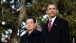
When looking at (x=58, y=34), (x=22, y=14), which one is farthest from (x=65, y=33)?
(x=22, y=14)

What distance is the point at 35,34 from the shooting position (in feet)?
12.3

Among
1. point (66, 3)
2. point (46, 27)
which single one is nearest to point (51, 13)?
point (46, 27)

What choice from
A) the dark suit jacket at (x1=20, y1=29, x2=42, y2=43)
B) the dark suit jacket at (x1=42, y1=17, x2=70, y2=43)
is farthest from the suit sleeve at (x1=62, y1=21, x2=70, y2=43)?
the dark suit jacket at (x1=20, y1=29, x2=42, y2=43)

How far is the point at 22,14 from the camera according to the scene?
1509cm

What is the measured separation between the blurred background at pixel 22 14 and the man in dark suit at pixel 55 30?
8.91 m

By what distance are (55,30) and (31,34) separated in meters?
0.49

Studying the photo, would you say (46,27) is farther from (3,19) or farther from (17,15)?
(17,15)

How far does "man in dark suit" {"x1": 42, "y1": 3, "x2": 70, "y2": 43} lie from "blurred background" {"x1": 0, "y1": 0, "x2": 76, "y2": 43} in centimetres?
891

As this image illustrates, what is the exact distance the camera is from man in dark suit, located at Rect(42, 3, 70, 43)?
3.42m

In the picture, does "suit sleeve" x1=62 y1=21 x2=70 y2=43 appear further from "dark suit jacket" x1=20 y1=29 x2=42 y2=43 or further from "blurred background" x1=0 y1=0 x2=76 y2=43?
"blurred background" x1=0 y1=0 x2=76 y2=43

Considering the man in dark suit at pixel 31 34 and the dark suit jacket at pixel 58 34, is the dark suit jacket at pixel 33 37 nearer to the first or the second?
Result: the man in dark suit at pixel 31 34

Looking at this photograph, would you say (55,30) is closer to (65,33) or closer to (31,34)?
(65,33)

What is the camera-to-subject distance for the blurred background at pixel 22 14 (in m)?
13.1

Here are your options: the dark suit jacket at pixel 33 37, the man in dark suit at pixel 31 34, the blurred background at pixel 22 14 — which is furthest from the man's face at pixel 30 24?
the blurred background at pixel 22 14
